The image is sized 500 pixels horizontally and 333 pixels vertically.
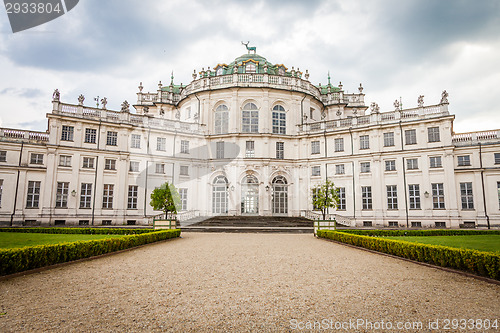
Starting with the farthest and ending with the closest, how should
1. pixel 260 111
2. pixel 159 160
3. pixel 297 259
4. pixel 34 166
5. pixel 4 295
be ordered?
pixel 260 111 → pixel 159 160 → pixel 34 166 → pixel 297 259 → pixel 4 295

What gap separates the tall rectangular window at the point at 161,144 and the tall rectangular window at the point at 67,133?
8613 millimetres

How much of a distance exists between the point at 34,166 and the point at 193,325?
32.2m

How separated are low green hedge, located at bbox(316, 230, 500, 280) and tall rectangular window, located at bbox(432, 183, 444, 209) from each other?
20.1 metres

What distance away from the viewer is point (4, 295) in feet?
22.6

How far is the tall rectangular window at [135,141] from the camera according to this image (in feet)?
110

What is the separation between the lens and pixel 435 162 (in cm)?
3088

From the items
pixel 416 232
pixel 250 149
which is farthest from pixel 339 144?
pixel 416 232

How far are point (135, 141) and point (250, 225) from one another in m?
16.3

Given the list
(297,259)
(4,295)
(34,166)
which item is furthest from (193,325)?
(34,166)

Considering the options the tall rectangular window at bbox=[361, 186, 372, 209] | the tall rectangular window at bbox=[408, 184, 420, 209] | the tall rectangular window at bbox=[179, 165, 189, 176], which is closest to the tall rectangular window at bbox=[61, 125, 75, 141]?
the tall rectangular window at bbox=[179, 165, 189, 176]

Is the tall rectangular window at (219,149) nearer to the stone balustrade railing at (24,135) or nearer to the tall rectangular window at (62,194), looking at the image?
the tall rectangular window at (62,194)

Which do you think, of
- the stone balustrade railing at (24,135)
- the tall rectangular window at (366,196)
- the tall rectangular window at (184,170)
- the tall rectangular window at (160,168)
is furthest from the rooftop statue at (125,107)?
the tall rectangular window at (366,196)

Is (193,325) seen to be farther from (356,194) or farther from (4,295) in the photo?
(356,194)

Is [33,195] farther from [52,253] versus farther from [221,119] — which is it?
[52,253]
